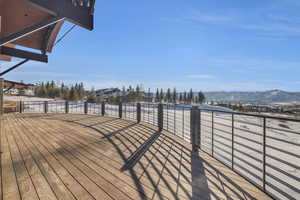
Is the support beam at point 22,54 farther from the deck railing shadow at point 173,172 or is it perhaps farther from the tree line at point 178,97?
the tree line at point 178,97

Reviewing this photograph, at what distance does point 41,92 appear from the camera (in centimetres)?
3722

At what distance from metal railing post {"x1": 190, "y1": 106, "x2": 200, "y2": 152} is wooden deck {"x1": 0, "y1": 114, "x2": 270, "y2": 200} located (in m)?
0.17

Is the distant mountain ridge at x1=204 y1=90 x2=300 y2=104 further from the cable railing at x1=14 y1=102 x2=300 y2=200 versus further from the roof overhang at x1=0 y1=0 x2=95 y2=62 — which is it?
the roof overhang at x1=0 y1=0 x2=95 y2=62

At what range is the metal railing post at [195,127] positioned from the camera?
8.56ft

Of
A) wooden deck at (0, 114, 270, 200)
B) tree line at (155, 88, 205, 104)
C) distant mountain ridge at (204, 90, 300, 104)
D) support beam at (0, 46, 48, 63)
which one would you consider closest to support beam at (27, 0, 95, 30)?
wooden deck at (0, 114, 270, 200)

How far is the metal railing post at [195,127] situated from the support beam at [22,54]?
4.48 m

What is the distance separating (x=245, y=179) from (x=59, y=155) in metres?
2.52

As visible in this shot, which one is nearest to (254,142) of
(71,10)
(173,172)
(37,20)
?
(173,172)

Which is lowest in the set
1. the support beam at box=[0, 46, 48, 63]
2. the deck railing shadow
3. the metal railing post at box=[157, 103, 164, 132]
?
the deck railing shadow

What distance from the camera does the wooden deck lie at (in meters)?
1.38

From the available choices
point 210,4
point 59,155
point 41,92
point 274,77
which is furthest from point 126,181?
point 274,77

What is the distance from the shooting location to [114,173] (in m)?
1.74

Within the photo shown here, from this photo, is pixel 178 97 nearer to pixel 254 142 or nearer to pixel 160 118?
pixel 160 118

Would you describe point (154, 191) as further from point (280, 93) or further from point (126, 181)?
point (280, 93)
